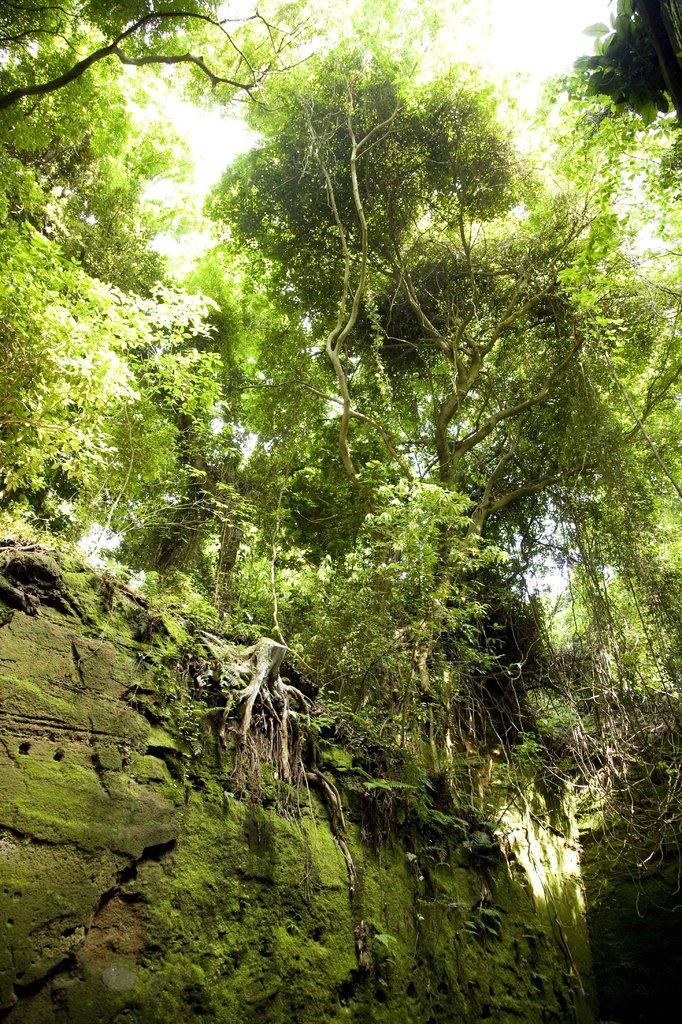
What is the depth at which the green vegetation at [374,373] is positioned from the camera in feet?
14.1

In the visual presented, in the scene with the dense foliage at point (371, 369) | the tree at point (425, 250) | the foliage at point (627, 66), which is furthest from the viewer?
the tree at point (425, 250)

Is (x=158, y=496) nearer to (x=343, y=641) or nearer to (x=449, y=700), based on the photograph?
(x=343, y=641)

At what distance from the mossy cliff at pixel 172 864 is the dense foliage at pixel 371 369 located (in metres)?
0.82

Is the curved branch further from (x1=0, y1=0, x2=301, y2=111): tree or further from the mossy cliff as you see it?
the mossy cliff

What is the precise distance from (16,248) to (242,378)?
489cm

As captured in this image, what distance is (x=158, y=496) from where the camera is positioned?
19.9 feet

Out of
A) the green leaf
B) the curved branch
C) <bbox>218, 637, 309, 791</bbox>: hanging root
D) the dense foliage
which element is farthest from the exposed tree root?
the curved branch

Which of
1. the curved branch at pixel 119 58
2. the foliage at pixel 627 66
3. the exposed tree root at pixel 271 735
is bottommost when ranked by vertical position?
the exposed tree root at pixel 271 735

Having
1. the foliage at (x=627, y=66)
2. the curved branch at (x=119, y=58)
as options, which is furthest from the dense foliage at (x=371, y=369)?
the foliage at (x=627, y=66)

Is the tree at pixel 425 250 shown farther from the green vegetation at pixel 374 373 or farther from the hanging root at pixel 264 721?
the hanging root at pixel 264 721

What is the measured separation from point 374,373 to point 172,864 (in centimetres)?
691

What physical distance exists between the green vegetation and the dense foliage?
4 centimetres

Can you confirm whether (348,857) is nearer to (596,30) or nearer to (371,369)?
(596,30)

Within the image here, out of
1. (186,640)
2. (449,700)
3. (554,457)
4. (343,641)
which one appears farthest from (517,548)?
(186,640)
